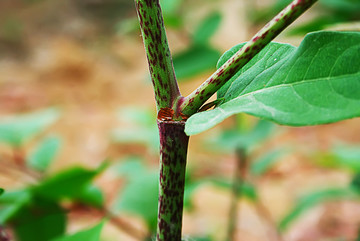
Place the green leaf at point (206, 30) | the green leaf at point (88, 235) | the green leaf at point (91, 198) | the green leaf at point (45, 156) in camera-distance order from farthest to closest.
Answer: the green leaf at point (206, 30) < the green leaf at point (45, 156) < the green leaf at point (91, 198) < the green leaf at point (88, 235)

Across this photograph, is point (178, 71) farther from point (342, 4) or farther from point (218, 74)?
point (218, 74)

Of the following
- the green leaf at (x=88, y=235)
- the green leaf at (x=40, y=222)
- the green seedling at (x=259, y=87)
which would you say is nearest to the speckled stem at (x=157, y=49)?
the green seedling at (x=259, y=87)

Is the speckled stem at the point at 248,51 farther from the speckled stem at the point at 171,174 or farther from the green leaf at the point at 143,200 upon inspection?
the green leaf at the point at 143,200

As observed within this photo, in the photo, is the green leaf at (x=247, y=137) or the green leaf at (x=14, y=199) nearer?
the green leaf at (x=14, y=199)

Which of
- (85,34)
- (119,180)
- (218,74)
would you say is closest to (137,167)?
(218,74)

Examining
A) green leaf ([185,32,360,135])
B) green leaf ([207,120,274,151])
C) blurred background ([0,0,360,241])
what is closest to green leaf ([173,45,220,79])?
blurred background ([0,0,360,241])

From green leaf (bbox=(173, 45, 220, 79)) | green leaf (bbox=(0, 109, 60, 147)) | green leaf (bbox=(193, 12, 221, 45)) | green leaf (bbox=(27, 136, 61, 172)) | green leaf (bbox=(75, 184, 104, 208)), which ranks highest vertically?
green leaf (bbox=(193, 12, 221, 45))

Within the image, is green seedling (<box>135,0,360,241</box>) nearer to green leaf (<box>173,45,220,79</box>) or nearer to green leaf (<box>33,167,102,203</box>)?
green leaf (<box>33,167,102,203</box>)

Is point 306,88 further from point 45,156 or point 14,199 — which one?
point 45,156
